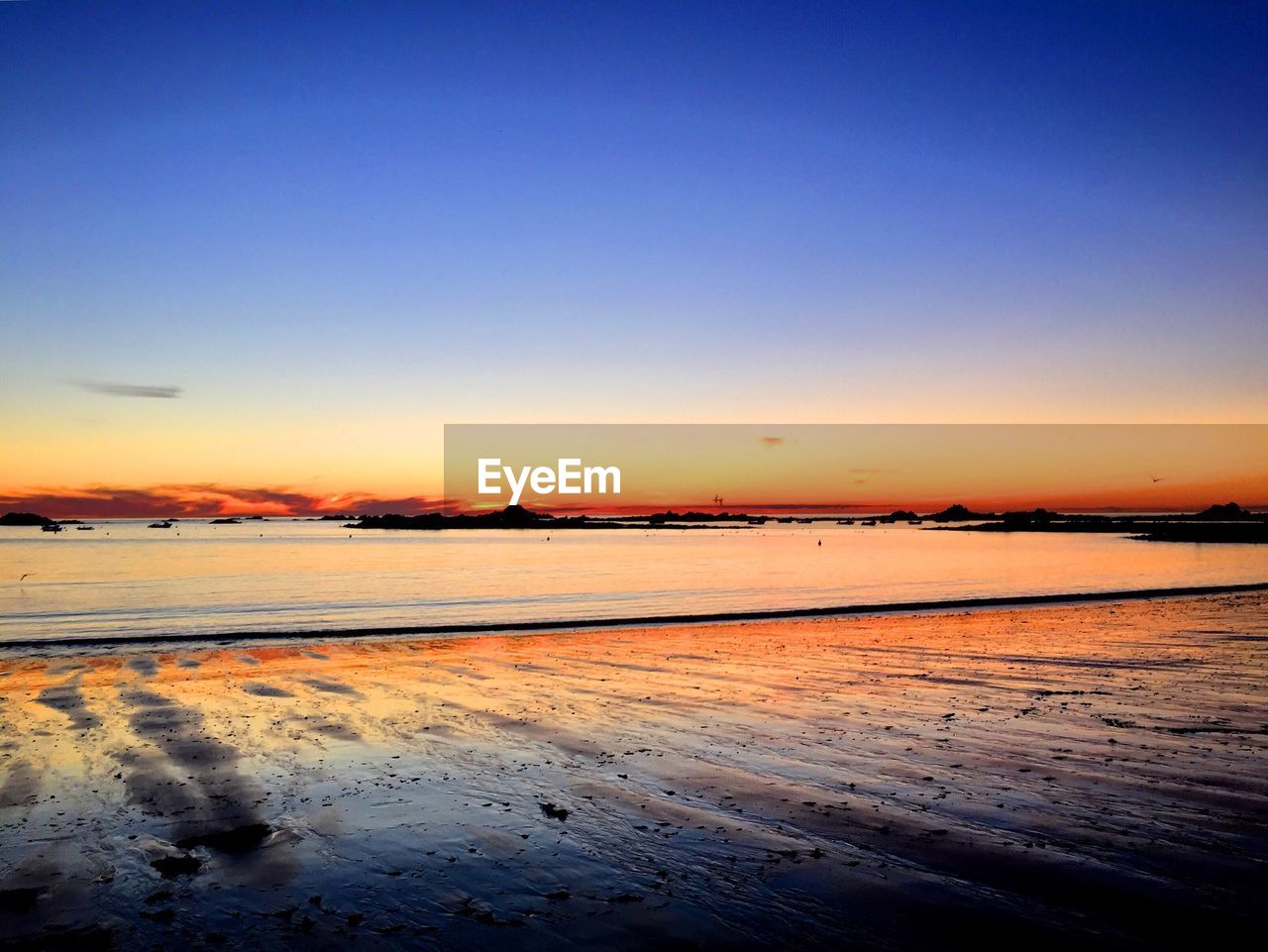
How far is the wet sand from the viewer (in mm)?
6047

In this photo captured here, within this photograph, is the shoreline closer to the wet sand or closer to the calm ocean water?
the calm ocean water

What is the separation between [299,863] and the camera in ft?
23.6

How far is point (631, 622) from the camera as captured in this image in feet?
100

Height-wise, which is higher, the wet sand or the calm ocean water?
the wet sand

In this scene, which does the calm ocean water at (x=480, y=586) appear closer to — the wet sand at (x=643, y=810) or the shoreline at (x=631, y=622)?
the shoreline at (x=631, y=622)

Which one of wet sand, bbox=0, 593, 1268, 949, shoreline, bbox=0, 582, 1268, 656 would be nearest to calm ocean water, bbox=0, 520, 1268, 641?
shoreline, bbox=0, 582, 1268, 656

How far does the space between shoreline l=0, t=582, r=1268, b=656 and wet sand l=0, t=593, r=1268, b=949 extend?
912cm

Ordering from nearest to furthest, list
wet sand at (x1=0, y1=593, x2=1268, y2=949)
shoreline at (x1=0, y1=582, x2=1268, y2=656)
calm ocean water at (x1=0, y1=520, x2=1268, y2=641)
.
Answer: wet sand at (x1=0, y1=593, x2=1268, y2=949), shoreline at (x1=0, y1=582, x2=1268, y2=656), calm ocean water at (x1=0, y1=520, x2=1268, y2=641)

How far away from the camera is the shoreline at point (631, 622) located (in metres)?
25.6

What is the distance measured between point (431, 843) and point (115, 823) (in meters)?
3.39

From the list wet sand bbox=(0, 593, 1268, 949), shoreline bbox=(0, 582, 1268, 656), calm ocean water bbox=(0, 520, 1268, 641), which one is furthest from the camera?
calm ocean water bbox=(0, 520, 1268, 641)

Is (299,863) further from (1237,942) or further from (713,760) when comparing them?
(1237,942)

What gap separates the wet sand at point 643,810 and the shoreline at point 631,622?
359 inches

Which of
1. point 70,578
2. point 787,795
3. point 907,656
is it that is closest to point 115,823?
point 787,795
